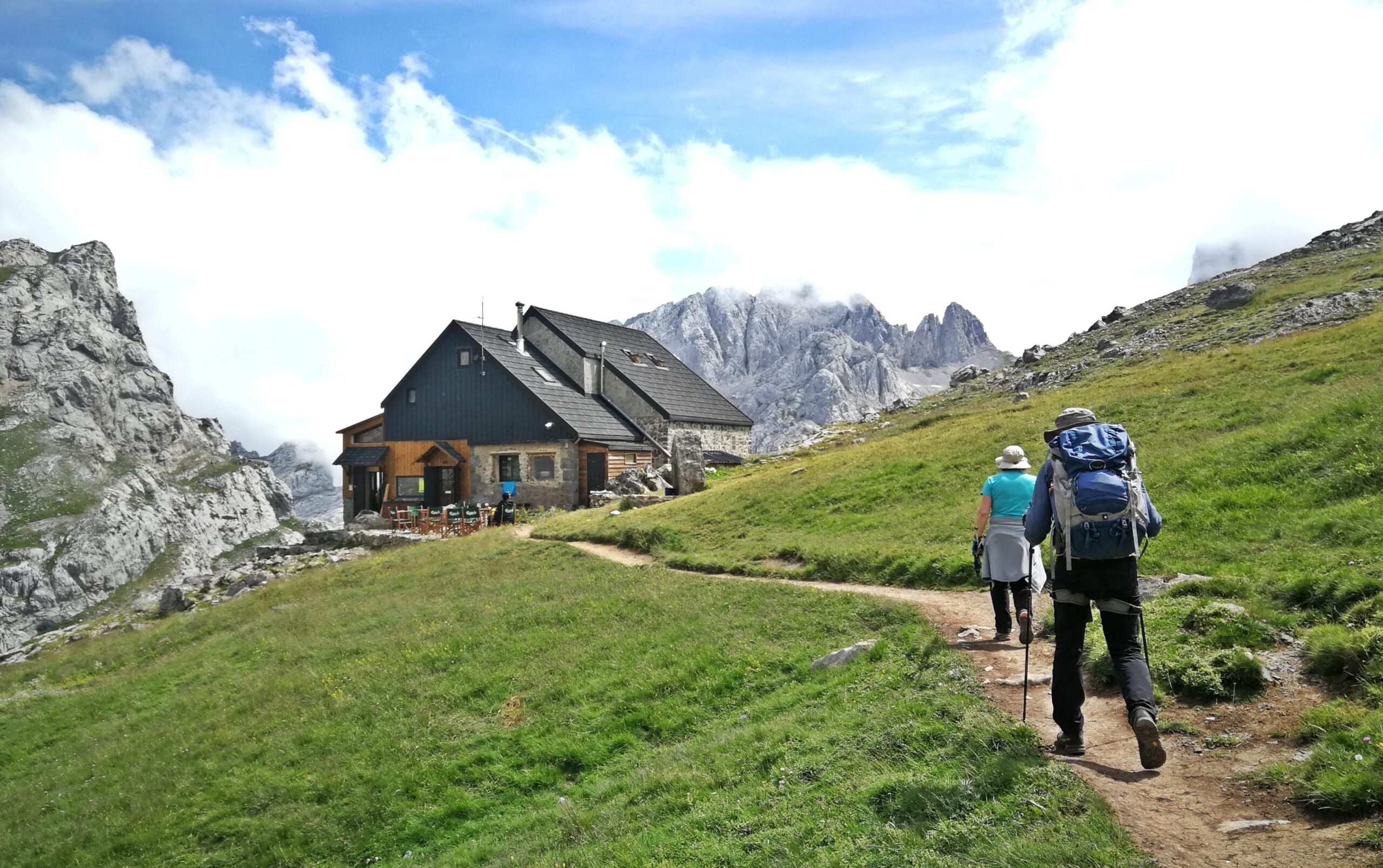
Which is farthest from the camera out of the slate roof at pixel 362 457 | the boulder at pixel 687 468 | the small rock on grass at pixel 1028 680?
the slate roof at pixel 362 457

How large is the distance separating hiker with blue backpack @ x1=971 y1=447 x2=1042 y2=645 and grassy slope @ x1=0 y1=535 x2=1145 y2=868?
4.06 feet

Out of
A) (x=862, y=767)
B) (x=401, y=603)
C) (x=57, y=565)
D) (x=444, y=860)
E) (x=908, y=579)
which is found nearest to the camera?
(x=862, y=767)

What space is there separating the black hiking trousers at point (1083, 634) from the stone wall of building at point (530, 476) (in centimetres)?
3627

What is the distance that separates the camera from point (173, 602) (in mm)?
33000

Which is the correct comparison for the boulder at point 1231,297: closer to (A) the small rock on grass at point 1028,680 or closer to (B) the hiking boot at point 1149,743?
(A) the small rock on grass at point 1028,680

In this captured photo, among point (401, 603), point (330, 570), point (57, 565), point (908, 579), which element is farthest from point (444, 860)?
point (57, 565)

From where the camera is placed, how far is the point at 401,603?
835 inches

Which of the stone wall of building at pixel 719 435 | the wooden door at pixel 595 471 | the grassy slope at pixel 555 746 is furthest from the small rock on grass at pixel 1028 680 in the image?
the stone wall of building at pixel 719 435

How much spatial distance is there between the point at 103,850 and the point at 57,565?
552ft

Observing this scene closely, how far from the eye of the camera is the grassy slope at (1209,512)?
25.4ft

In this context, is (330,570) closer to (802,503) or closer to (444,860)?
(802,503)

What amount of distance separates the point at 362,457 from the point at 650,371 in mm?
19429

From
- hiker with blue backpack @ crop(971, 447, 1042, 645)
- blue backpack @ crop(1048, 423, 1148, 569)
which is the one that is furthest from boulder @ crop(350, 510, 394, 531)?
blue backpack @ crop(1048, 423, 1148, 569)

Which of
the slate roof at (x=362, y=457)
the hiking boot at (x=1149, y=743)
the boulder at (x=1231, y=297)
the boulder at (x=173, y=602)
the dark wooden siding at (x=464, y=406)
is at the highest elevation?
the boulder at (x=1231, y=297)
